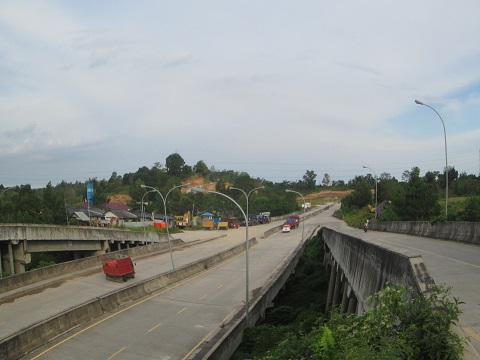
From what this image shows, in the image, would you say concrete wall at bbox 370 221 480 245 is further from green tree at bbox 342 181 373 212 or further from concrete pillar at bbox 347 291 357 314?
green tree at bbox 342 181 373 212

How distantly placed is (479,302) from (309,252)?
42.0 metres

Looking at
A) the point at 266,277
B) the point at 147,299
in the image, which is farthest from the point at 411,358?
the point at 266,277

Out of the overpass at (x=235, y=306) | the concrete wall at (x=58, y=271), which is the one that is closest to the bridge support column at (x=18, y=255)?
the concrete wall at (x=58, y=271)

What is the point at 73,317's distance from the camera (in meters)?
21.5

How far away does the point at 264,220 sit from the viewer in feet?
352

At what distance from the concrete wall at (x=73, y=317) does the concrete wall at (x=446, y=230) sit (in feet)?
60.4

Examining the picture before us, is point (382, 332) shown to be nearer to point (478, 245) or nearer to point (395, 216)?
point (478, 245)

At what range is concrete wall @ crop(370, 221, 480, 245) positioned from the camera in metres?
24.2

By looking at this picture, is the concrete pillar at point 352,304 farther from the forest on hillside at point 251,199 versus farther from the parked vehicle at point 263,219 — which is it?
the parked vehicle at point 263,219

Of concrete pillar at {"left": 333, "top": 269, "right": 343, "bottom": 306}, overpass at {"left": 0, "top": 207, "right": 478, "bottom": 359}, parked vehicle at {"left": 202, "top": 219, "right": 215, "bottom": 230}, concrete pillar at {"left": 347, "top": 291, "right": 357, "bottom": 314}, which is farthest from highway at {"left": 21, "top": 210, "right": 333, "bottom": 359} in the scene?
parked vehicle at {"left": 202, "top": 219, "right": 215, "bottom": 230}

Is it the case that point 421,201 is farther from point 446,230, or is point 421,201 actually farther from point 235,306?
point 235,306

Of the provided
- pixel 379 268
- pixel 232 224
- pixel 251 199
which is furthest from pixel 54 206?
pixel 251 199

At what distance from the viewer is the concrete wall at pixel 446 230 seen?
2421cm

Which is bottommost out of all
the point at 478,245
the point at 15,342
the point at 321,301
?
the point at 321,301
